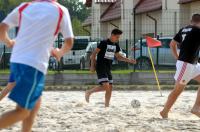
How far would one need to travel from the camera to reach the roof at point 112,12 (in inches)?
1803

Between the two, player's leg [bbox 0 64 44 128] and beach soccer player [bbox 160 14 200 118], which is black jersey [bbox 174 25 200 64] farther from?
player's leg [bbox 0 64 44 128]

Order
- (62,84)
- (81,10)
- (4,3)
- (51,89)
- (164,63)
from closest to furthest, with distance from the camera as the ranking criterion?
1. (51,89)
2. (62,84)
3. (164,63)
4. (4,3)
5. (81,10)

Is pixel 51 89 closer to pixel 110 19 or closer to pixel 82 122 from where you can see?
pixel 82 122

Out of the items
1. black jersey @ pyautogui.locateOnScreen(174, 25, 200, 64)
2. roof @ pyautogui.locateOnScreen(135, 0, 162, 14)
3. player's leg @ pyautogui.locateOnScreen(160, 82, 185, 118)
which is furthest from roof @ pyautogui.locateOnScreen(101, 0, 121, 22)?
black jersey @ pyautogui.locateOnScreen(174, 25, 200, 64)

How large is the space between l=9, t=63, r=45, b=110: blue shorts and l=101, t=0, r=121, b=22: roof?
38.8 m

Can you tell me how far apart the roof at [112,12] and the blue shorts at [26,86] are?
38786mm

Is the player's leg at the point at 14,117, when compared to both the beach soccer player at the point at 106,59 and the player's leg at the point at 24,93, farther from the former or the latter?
the beach soccer player at the point at 106,59

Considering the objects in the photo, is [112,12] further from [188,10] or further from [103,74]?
[103,74]

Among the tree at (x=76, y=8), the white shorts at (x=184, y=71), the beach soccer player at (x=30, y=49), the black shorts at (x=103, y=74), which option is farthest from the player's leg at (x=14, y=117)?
the tree at (x=76, y=8)

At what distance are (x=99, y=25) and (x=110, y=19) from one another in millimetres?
3379

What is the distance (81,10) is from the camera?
425 ft

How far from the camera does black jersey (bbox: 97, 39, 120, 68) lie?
1252 centimetres

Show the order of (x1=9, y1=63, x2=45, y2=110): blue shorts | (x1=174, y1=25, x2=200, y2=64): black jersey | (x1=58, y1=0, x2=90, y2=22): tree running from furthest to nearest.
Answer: (x1=58, y1=0, x2=90, y2=22): tree, (x1=174, y1=25, x2=200, y2=64): black jersey, (x1=9, y1=63, x2=45, y2=110): blue shorts

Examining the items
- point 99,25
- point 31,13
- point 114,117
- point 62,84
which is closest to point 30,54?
point 31,13
